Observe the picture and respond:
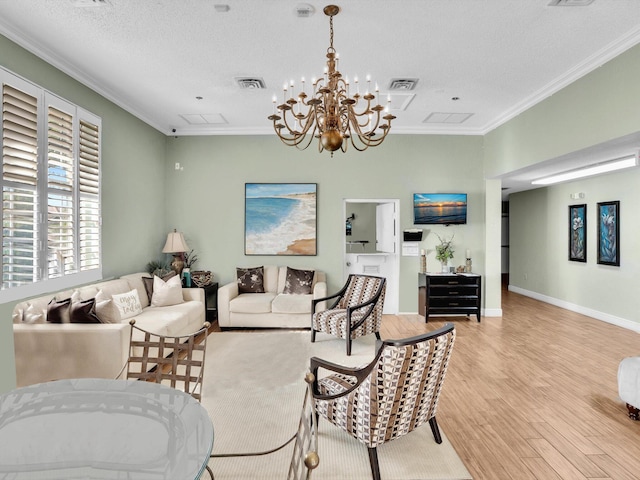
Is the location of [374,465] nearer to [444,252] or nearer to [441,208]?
[444,252]

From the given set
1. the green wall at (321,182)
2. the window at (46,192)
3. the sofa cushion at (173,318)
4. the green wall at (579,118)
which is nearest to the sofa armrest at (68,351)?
the window at (46,192)

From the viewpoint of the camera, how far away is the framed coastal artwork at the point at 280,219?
6109 millimetres

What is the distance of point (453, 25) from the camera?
310 centimetres

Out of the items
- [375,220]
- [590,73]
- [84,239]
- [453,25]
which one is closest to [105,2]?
[84,239]

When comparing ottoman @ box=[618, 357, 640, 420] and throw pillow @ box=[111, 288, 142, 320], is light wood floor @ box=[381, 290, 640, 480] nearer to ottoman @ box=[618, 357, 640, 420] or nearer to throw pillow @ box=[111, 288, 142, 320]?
ottoman @ box=[618, 357, 640, 420]

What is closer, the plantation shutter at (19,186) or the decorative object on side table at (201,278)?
the plantation shutter at (19,186)

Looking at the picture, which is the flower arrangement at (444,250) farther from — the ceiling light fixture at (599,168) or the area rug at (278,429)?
the area rug at (278,429)

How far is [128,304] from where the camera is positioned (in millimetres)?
4105

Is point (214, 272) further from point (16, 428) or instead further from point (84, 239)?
point (16, 428)

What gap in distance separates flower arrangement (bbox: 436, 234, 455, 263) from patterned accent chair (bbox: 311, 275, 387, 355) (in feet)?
5.79

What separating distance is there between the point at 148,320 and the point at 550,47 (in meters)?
4.83

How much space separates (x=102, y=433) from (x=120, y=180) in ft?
13.9

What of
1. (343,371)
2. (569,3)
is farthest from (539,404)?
(569,3)

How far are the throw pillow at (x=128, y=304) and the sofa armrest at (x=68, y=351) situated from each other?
0.84 meters
